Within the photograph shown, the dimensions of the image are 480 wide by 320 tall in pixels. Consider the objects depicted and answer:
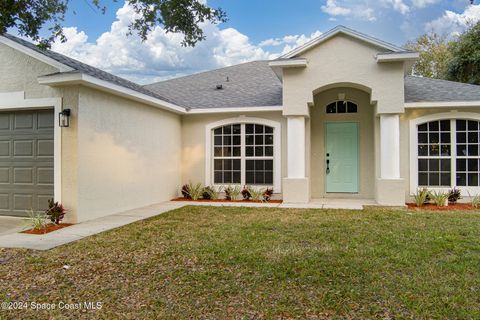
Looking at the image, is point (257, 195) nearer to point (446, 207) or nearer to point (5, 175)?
point (446, 207)

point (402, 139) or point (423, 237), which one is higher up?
point (402, 139)

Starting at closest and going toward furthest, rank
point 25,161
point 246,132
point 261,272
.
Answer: point 261,272 → point 25,161 → point 246,132

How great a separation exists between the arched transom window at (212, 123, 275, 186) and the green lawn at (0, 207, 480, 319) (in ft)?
15.4

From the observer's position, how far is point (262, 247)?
545 cm

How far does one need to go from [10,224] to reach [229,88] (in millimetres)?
8736

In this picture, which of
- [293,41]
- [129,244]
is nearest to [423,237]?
[129,244]

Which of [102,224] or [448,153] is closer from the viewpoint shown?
[102,224]

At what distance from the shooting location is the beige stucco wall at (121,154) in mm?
7660

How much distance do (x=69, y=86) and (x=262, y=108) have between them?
229 inches

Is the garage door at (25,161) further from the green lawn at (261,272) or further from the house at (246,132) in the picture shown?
the green lawn at (261,272)

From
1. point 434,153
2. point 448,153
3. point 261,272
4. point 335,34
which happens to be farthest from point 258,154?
point 261,272

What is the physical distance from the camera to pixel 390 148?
1001 centimetres

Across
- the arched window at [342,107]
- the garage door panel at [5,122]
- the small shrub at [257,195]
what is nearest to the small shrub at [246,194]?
the small shrub at [257,195]

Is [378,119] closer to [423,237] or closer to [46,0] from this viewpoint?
[423,237]
